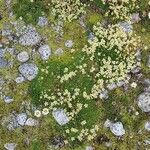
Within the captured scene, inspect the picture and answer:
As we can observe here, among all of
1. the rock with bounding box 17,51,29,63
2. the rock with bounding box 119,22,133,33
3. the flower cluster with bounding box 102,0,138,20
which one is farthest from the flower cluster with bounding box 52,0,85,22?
the rock with bounding box 17,51,29,63

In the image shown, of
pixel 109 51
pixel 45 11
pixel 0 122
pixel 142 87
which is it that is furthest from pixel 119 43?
pixel 0 122

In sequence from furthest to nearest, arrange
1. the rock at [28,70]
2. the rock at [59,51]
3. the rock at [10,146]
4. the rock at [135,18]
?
1. the rock at [135,18]
2. the rock at [59,51]
3. the rock at [28,70]
4. the rock at [10,146]

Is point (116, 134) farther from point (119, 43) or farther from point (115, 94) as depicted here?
point (119, 43)

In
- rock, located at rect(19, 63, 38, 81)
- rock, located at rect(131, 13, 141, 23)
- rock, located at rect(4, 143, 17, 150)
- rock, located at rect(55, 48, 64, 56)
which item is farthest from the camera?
rock, located at rect(131, 13, 141, 23)

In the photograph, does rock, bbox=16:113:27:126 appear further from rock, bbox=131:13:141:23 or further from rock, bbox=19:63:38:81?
rock, bbox=131:13:141:23

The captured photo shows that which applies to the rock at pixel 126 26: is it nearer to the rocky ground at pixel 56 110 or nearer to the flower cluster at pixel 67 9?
the rocky ground at pixel 56 110

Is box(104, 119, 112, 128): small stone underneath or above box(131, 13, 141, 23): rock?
underneath

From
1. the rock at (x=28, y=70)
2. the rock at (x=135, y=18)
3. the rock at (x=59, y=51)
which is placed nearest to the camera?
the rock at (x=28, y=70)

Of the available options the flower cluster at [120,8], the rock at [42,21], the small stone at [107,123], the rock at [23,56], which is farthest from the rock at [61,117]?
the flower cluster at [120,8]
